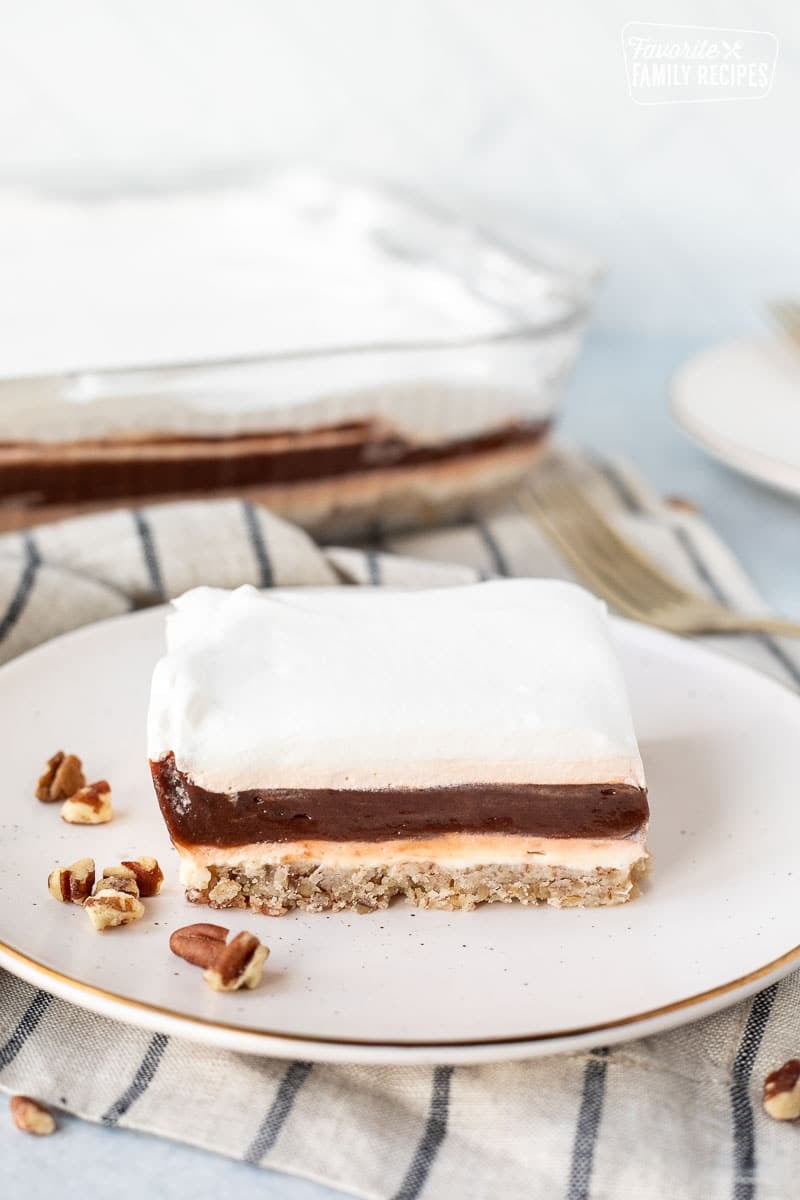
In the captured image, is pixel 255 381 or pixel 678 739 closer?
pixel 678 739

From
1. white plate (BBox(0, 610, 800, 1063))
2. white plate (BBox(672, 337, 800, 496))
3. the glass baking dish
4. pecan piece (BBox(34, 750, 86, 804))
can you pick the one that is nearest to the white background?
the glass baking dish

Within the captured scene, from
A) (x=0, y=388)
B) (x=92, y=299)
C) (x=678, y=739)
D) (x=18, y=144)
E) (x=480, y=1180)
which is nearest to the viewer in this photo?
(x=480, y=1180)

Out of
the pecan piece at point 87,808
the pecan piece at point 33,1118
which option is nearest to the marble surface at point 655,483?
the pecan piece at point 33,1118

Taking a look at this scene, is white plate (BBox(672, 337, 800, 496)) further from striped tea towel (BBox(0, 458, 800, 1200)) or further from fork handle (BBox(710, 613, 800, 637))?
striped tea towel (BBox(0, 458, 800, 1200))

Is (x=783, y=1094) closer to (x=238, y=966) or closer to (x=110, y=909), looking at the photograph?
(x=238, y=966)

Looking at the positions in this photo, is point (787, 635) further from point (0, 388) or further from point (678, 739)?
point (0, 388)

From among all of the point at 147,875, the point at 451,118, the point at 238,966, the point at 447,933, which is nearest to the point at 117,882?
the point at 147,875

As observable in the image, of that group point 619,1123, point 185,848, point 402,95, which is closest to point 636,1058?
point 619,1123
